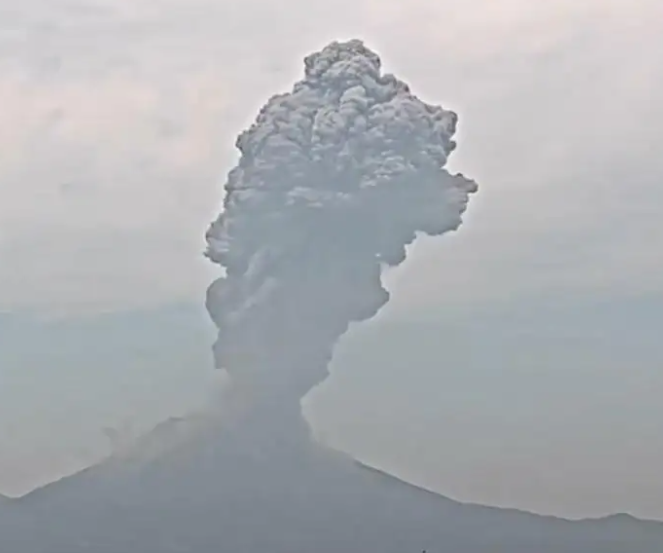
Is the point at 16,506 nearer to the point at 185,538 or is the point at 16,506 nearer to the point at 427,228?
the point at 185,538

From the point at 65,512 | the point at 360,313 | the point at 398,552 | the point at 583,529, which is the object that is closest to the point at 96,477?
the point at 65,512

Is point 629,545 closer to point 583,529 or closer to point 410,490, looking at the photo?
point 583,529

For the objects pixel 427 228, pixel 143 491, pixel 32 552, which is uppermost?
pixel 427 228

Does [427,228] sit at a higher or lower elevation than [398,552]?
higher

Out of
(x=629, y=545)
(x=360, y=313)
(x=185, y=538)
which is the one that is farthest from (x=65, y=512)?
(x=629, y=545)

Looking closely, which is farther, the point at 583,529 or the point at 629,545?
the point at 583,529

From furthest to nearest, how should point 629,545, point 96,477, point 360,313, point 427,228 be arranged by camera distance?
point 96,477 → point 629,545 → point 360,313 → point 427,228

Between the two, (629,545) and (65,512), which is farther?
(65,512)

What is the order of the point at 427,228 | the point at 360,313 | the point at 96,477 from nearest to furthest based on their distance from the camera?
the point at 427,228
the point at 360,313
the point at 96,477

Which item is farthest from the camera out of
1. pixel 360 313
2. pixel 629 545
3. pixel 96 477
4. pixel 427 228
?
pixel 96 477
